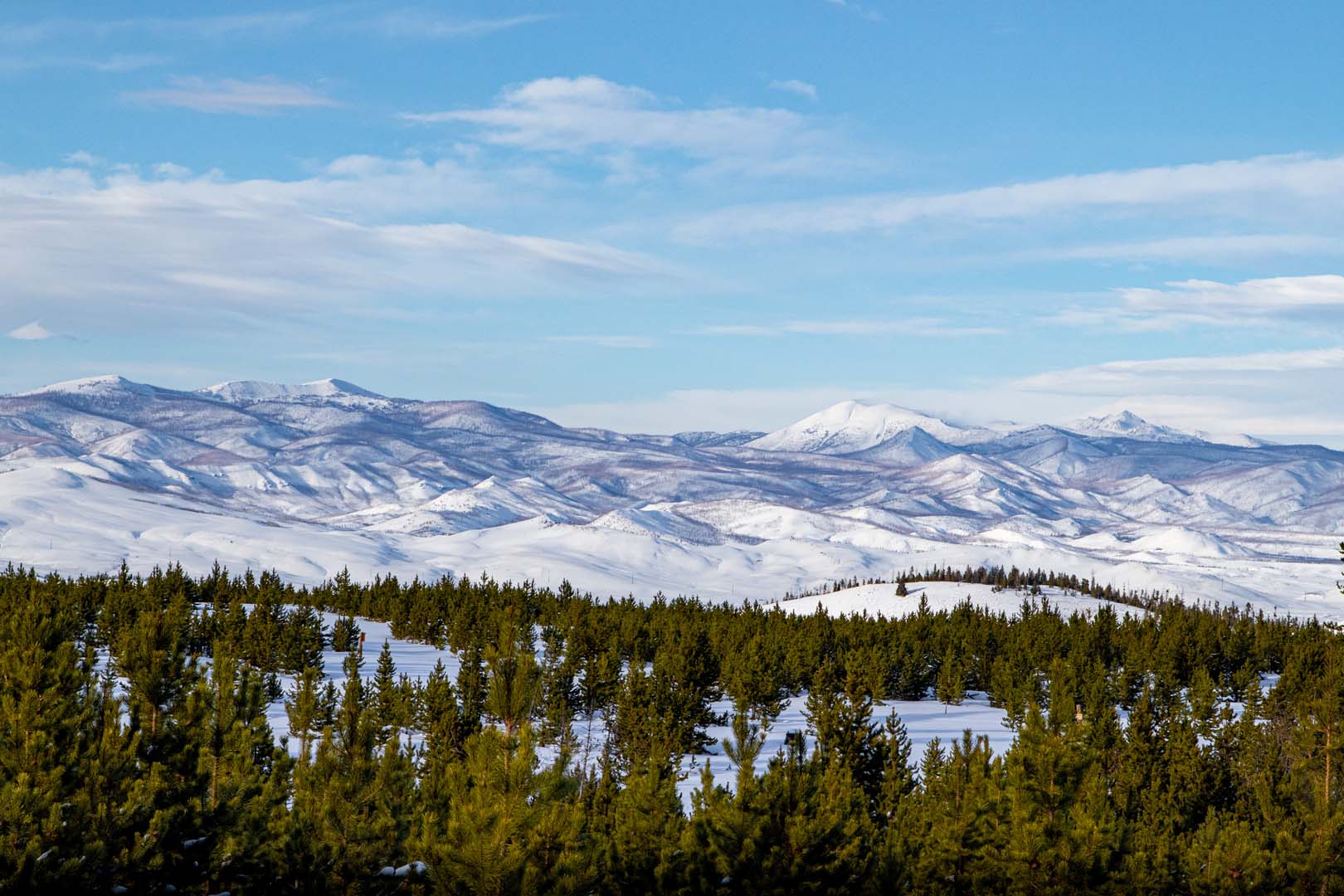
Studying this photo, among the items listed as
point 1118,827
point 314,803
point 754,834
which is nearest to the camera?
point 314,803

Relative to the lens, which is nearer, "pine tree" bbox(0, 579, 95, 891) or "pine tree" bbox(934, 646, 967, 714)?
"pine tree" bbox(0, 579, 95, 891)

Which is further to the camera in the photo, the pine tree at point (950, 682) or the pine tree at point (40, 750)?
the pine tree at point (950, 682)

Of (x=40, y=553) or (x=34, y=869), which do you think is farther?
(x=40, y=553)

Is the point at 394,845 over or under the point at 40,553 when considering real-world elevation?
over

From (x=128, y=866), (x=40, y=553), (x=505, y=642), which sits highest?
(x=505, y=642)

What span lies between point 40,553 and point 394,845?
552ft

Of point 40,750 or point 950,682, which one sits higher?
point 40,750

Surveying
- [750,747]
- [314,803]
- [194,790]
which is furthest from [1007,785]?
[194,790]

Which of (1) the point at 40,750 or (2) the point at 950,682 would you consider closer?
(1) the point at 40,750

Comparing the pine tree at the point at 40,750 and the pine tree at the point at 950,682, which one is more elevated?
the pine tree at the point at 40,750

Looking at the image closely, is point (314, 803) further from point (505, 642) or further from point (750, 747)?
point (750, 747)

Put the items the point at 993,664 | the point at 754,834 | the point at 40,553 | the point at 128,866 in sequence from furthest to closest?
1. the point at 40,553
2. the point at 993,664
3. the point at 754,834
4. the point at 128,866

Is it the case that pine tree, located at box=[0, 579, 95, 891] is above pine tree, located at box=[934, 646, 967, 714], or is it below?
above

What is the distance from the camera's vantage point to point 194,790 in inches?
630
